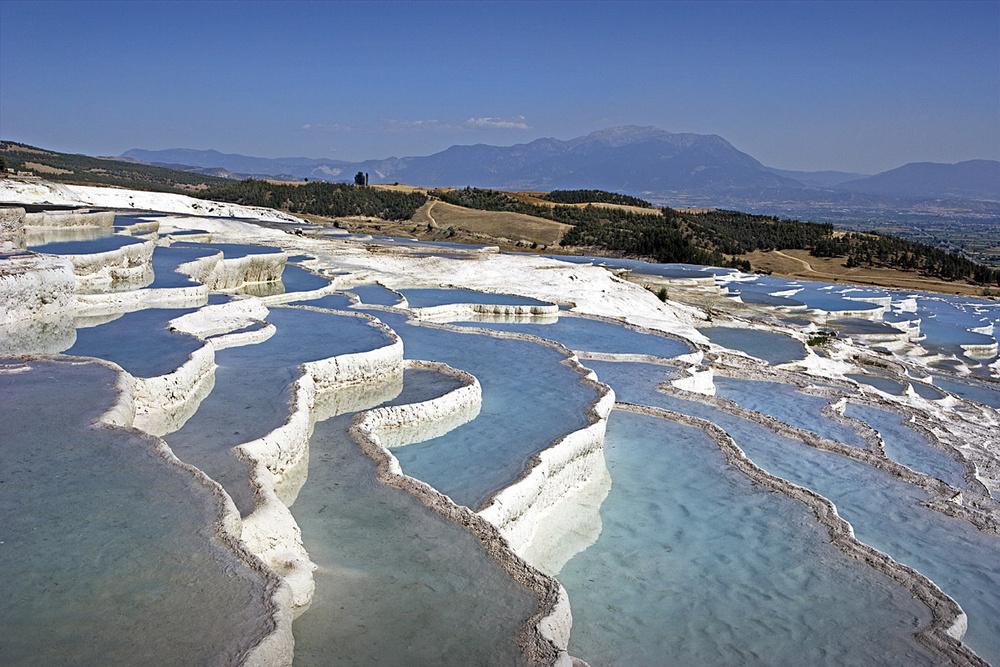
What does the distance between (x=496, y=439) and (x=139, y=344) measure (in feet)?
10.7

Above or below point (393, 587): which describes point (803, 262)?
below

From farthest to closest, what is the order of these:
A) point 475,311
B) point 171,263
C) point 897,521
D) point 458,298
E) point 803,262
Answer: point 803,262 < point 458,298 < point 475,311 < point 171,263 < point 897,521

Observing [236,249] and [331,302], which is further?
[236,249]

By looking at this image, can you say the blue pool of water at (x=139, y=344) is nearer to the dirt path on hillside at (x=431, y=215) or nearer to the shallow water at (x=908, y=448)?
the shallow water at (x=908, y=448)

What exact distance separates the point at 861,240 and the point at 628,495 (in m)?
36.9

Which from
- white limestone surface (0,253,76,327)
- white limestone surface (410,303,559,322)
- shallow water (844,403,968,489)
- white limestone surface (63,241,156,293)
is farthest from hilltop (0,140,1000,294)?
white limestone surface (0,253,76,327)

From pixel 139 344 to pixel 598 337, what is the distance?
6.60m

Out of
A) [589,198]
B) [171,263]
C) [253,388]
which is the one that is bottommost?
[589,198]

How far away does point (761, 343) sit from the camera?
13.6 metres

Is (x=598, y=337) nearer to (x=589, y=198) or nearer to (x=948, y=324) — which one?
(x=948, y=324)

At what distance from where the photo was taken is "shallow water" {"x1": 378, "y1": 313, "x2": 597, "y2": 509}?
5312 millimetres

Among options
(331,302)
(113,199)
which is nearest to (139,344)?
(331,302)

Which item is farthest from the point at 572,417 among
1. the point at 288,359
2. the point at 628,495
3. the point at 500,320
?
the point at 500,320

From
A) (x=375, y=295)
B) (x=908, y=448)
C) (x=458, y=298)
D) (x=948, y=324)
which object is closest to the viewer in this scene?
(x=908, y=448)
